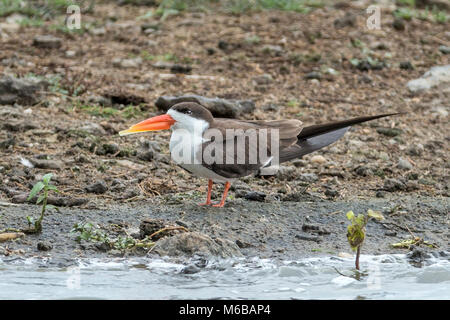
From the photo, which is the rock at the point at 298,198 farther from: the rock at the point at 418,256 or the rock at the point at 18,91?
the rock at the point at 18,91

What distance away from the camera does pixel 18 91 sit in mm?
7078

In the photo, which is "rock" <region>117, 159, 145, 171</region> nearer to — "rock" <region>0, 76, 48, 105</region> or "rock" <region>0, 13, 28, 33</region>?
"rock" <region>0, 76, 48, 105</region>

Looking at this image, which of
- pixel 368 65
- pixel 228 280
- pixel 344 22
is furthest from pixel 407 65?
pixel 228 280

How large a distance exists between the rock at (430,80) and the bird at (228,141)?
2.75m

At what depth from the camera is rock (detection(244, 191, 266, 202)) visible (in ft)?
18.7

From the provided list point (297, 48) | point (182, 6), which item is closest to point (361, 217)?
point (297, 48)

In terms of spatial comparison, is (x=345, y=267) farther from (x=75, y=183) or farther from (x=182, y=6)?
(x=182, y=6)

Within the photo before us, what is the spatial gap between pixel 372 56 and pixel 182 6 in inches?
100

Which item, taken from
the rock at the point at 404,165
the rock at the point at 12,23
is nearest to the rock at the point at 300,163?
the rock at the point at 404,165

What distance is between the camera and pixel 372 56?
8938 millimetres

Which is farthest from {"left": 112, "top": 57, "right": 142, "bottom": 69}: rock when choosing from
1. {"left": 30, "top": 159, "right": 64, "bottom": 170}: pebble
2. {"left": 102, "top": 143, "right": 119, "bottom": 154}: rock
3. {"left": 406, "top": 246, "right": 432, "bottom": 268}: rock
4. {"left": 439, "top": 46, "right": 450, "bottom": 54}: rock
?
{"left": 406, "top": 246, "right": 432, "bottom": 268}: rock

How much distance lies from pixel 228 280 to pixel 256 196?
128 centimetres

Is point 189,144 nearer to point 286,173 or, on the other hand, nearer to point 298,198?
point 298,198

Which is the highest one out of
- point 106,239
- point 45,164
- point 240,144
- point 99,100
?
point 240,144
